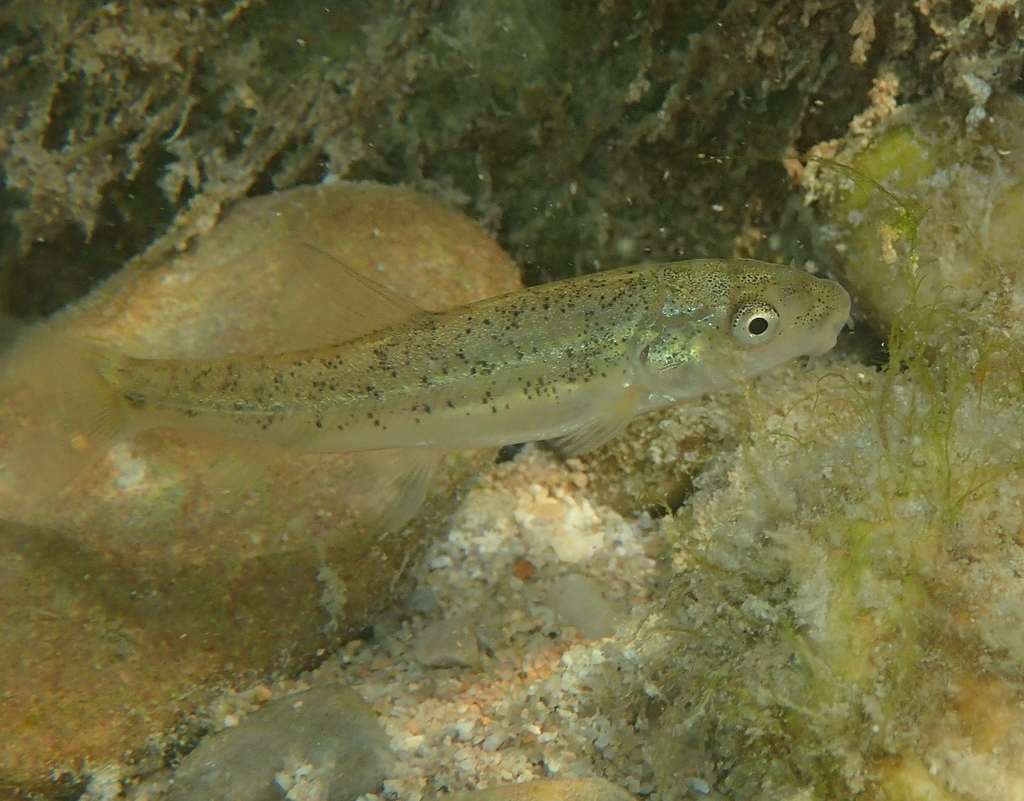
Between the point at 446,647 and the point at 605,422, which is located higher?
the point at 605,422

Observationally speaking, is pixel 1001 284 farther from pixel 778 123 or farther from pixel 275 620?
pixel 275 620

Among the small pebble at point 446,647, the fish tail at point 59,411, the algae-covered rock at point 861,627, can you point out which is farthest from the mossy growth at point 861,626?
the fish tail at point 59,411

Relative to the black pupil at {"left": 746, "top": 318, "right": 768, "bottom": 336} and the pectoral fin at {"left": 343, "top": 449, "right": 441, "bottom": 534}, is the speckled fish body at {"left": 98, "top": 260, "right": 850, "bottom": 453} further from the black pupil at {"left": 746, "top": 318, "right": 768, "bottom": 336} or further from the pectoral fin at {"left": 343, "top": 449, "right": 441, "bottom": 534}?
the pectoral fin at {"left": 343, "top": 449, "right": 441, "bottom": 534}

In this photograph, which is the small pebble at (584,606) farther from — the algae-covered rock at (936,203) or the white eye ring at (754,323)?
the algae-covered rock at (936,203)

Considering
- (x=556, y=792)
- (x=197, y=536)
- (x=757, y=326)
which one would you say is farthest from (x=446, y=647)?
(x=757, y=326)

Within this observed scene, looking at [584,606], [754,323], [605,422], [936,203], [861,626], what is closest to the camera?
[861,626]

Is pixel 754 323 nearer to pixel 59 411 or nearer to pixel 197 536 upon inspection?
pixel 197 536
